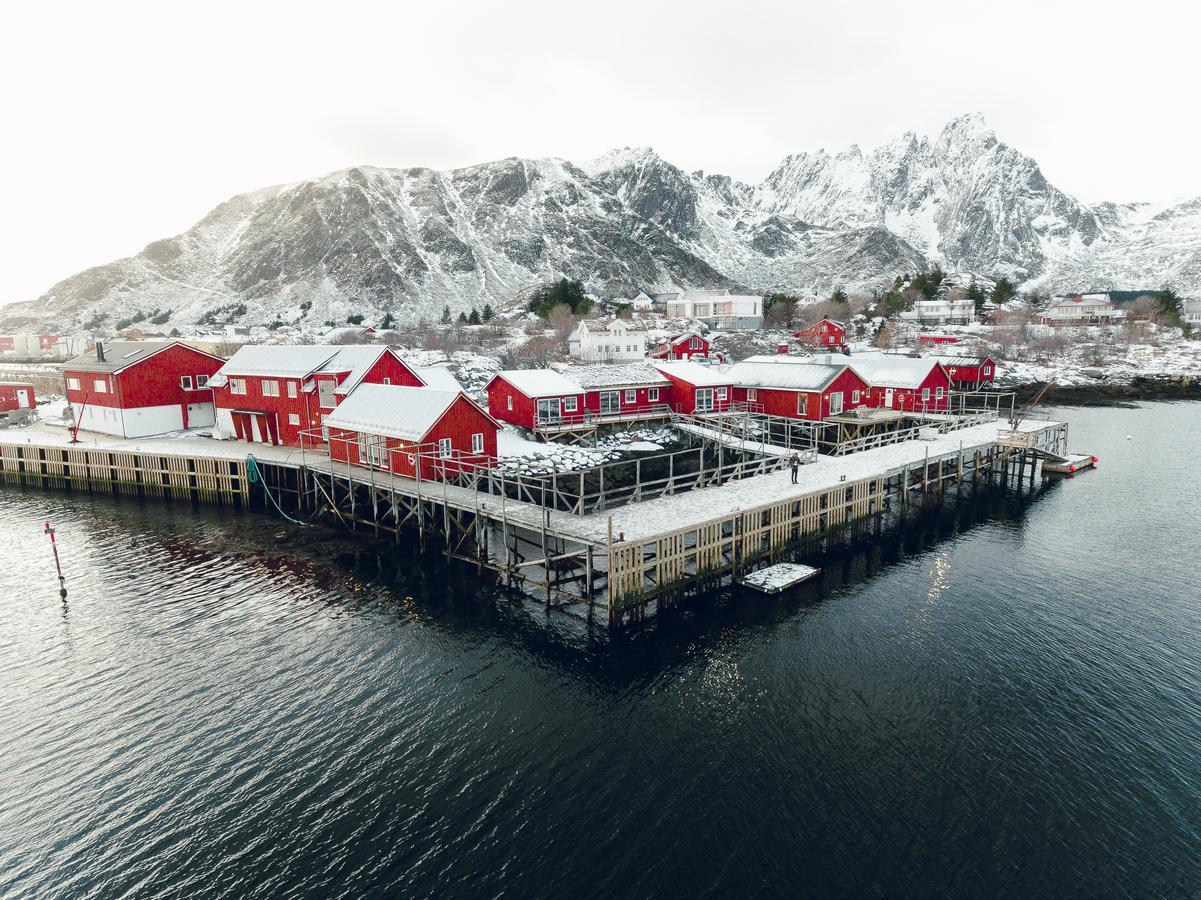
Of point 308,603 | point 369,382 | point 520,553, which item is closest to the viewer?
point 308,603

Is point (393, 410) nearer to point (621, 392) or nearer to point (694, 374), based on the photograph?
point (621, 392)

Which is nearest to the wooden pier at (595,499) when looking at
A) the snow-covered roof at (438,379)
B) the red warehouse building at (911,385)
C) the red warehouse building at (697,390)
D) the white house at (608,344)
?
the red warehouse building at (911,385)

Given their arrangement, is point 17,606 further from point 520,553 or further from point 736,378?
point 736,378

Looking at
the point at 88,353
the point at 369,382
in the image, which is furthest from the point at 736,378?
the point at 88,353

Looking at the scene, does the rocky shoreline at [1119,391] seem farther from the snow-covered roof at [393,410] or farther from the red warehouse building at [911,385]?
the snow-covered roof at [393,410]

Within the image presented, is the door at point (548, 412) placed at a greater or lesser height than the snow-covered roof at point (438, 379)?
lesser

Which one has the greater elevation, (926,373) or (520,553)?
(926,373)
